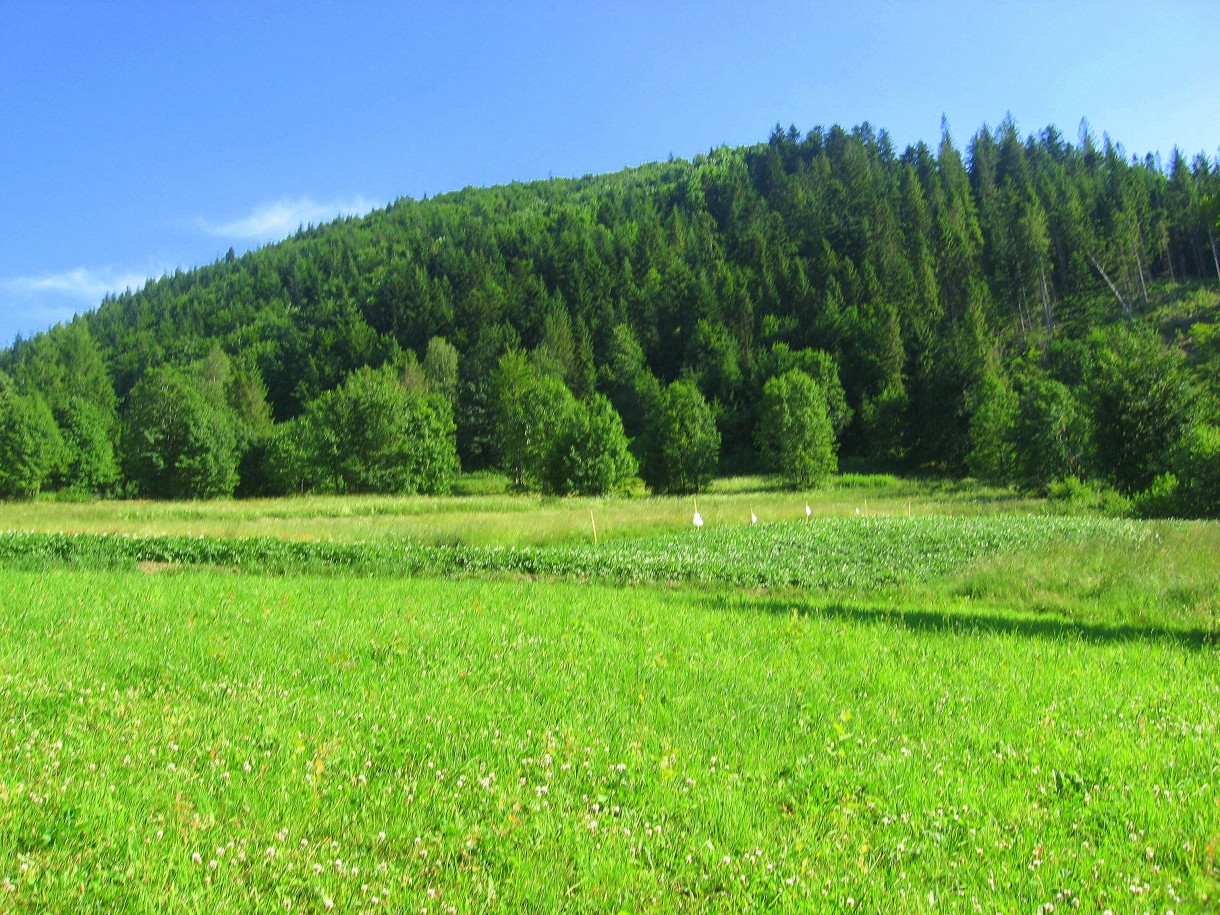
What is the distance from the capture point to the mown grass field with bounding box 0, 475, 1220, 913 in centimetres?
468

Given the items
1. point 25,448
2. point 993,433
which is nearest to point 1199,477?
point 993,433

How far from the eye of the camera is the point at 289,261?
177 meters

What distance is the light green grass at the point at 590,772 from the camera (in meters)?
4.66

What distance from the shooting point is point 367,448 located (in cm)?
7500

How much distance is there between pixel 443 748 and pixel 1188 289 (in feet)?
447

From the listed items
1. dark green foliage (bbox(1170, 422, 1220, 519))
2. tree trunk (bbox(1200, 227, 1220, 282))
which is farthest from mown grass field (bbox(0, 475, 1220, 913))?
tree trunk (bbox(1200, 227, 1220, 282))

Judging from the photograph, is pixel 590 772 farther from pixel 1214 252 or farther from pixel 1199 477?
pixel 1214 252

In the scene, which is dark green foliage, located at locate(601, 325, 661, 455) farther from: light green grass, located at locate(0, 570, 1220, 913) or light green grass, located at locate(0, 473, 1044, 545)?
light green grass, located at locate(0, 570, 1220, 913)

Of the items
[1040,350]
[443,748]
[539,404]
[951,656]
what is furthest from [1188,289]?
[443,748]

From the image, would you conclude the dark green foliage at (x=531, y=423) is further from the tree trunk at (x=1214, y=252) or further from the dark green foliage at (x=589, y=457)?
the tree trunk at (x=1214, y=252)

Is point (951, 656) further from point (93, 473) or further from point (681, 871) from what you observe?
point (93, 473)

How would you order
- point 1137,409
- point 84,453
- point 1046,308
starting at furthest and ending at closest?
point 1046,308, point 84,453, point 1137,409

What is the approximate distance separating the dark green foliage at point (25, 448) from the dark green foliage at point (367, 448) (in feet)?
78.7

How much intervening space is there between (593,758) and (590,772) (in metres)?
0.30
